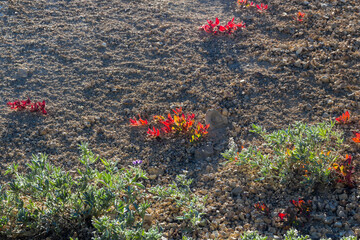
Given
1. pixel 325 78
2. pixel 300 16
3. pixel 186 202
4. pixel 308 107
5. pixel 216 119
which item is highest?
pixel 300 16

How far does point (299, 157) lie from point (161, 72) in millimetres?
2781

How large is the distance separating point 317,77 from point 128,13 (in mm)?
3761

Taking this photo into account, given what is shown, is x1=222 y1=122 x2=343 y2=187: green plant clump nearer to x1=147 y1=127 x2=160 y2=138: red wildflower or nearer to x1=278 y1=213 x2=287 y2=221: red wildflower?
x1=278 y1=213 x2=287 y2=221: red wildflower

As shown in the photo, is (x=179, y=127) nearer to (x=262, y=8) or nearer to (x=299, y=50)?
(x=299, y=50)

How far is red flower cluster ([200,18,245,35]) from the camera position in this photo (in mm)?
6188

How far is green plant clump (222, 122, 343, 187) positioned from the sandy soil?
499 mm

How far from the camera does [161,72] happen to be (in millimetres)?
5656

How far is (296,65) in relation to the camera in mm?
5305

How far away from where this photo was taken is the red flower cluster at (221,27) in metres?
6.19

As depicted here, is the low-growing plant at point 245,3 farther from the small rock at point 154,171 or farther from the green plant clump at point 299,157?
the small rock at point 154,171

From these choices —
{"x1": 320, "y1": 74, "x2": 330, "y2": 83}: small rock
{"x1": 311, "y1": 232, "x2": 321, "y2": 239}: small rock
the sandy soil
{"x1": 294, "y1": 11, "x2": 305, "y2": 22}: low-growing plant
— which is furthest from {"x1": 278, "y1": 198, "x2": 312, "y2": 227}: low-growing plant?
{"x1": 294, "y1": 11, "x2": 305, "y2": 22}: low-growing plant

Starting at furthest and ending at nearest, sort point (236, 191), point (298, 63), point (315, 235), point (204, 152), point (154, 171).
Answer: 1. point (298, 63)
2. point (204, 152)
3. point (154, 171)
4. point (236, 191)
5. point (315, 235)

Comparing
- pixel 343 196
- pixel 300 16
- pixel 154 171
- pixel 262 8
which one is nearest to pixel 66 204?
pixel 154 171

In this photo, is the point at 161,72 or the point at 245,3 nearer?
the point at 161,72
